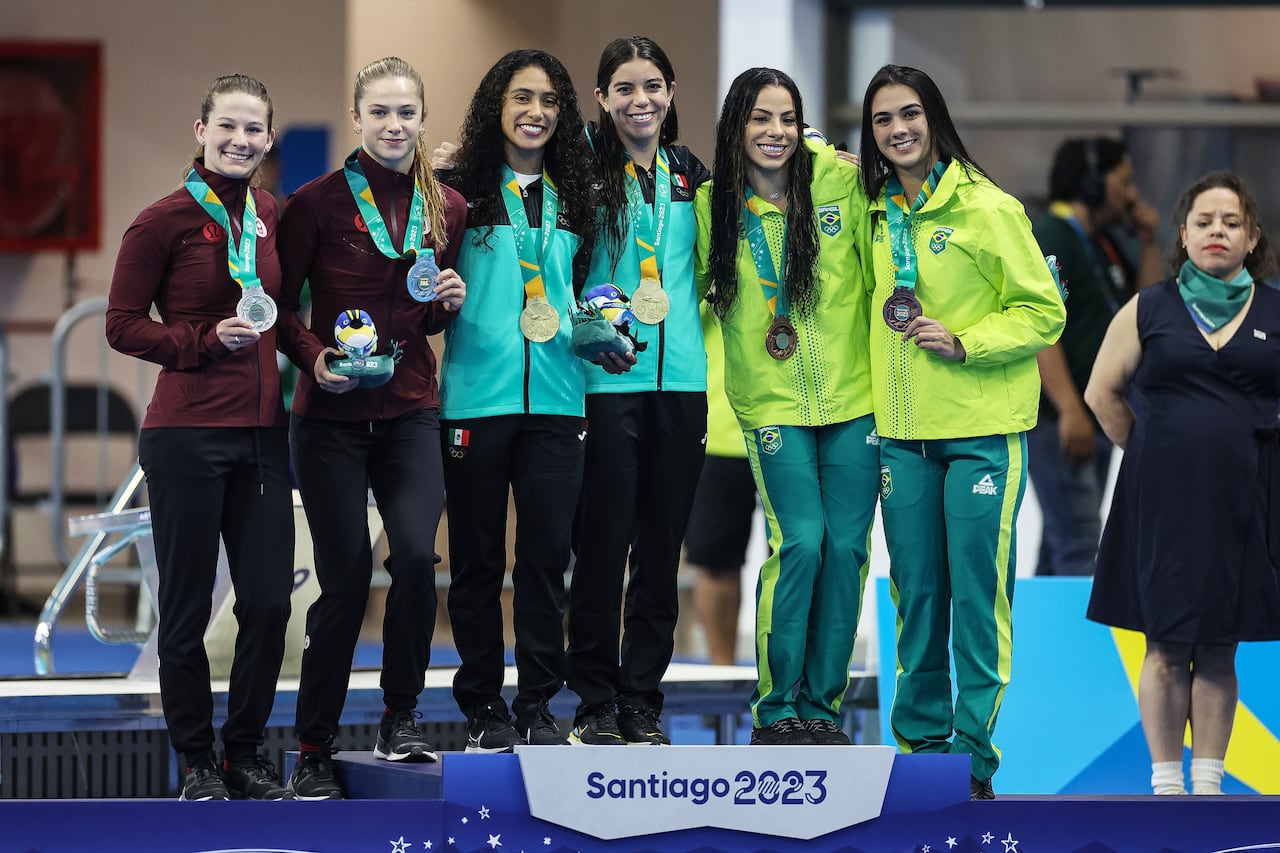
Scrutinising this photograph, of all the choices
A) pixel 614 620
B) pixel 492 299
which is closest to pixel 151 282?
pixel 492 299

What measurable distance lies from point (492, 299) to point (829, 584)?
3.38 feet

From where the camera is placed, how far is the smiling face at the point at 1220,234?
4621mm

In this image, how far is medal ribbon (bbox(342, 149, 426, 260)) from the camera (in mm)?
3910

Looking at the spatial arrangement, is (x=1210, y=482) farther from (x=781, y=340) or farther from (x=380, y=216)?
(x=380, y=216)

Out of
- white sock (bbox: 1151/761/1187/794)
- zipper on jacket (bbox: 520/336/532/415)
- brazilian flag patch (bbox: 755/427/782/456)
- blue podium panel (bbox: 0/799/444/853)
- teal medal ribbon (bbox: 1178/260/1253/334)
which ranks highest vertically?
teal medal ribbon (bbox: 1178/260/1253/334)

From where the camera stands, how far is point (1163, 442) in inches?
182

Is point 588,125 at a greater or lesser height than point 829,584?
greater

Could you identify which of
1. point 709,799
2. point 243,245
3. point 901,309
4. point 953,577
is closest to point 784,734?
point 709,799

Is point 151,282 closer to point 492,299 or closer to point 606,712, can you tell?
point 492,299

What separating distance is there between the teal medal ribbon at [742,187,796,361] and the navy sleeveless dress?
118 cm

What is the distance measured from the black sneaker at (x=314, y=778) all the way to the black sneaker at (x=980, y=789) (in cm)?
143

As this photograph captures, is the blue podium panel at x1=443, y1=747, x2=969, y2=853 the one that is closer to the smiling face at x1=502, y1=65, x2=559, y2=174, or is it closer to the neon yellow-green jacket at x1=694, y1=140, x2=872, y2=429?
the neon yellow-green jacket at x1=694, y1=140, x2=872, y2=429

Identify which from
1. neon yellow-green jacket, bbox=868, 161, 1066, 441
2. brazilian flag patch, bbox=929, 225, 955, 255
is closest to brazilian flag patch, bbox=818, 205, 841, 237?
neon yellow-green jacket, bbox=868, 161, 1066, 441

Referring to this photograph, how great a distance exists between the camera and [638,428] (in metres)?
4.08
